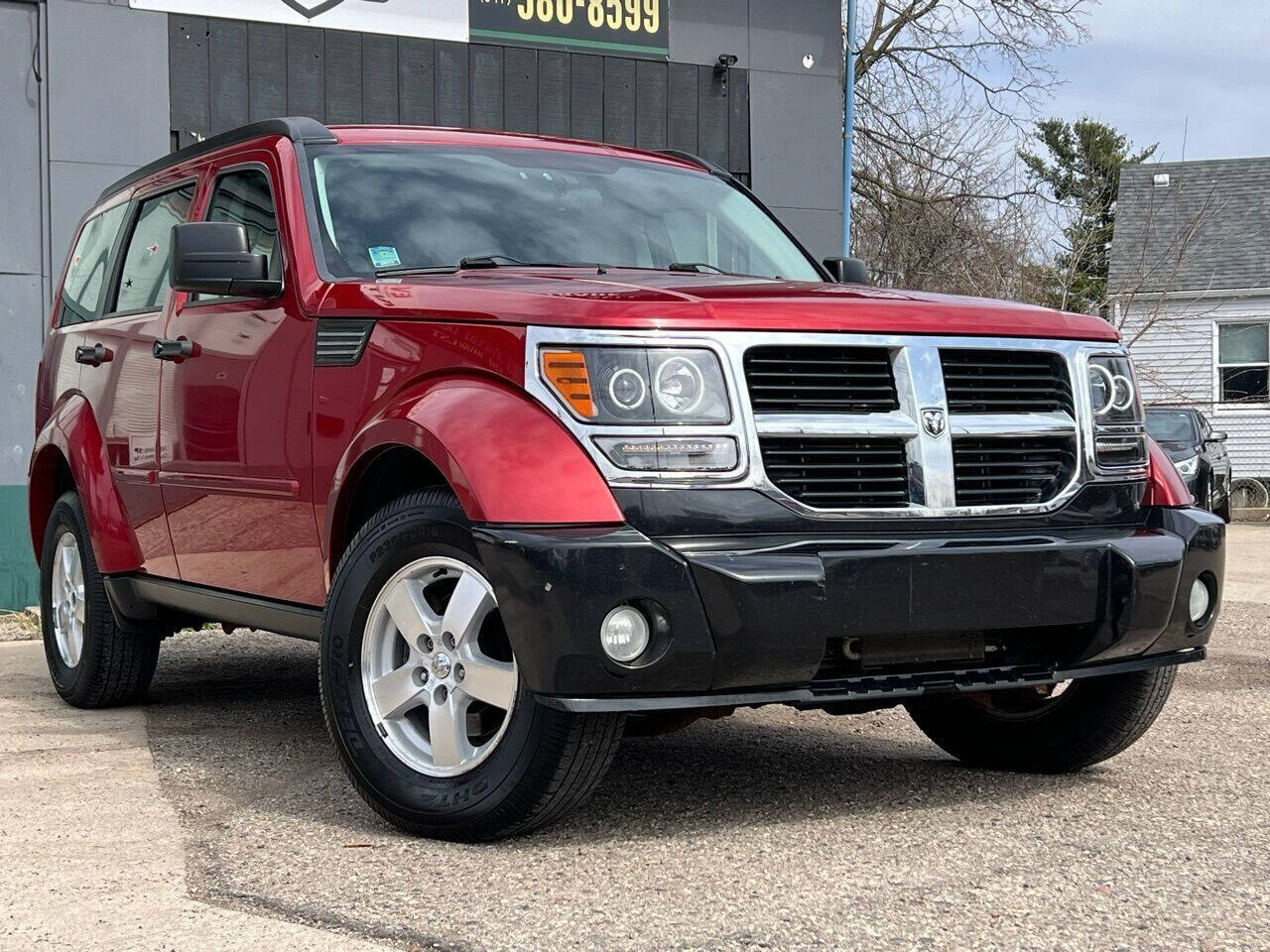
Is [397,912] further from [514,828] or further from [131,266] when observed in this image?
[131,266]

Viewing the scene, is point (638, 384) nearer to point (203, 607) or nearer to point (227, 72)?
point (203, 607)

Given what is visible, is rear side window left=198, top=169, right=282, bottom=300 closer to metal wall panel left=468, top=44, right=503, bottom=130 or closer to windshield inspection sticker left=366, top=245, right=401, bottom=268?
windshield inspection sticker left=366, top=245, right=401, bottom=268

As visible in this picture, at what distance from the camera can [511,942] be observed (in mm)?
3377

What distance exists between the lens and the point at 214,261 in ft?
16.4

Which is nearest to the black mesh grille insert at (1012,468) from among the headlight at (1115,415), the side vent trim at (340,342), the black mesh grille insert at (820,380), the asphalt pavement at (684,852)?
the headlight at (1115,415)

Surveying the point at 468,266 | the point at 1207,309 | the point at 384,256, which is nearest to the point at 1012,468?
the point at 468,266

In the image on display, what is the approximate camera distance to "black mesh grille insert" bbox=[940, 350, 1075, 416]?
4.36m

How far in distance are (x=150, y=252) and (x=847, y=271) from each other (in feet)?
8.61

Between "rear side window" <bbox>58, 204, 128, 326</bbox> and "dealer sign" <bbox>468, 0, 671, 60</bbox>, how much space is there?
560cm

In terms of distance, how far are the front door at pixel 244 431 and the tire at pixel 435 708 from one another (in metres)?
0.58

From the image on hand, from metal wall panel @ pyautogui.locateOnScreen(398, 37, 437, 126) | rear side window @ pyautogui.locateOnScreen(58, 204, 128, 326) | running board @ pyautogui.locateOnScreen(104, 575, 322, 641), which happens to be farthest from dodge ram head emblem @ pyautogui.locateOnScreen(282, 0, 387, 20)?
running board @ pyautogui.locateOnScreen(104, 575, 322, 641)

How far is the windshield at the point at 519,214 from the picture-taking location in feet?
16.8

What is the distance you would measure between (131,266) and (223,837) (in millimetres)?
3027

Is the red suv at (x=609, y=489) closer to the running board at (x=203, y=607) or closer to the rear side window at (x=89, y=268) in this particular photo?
the running board at (x=203, y=607)
